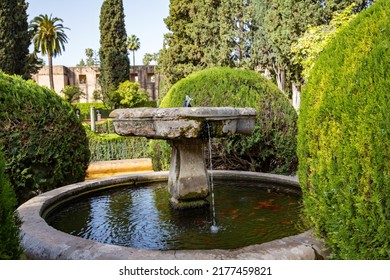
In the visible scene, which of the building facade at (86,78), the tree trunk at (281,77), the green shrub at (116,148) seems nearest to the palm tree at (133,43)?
the building facade at (86,78)

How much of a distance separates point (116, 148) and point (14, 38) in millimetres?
13338

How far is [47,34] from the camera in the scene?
26547mm

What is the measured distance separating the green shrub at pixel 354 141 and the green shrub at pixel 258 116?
338 centimetres

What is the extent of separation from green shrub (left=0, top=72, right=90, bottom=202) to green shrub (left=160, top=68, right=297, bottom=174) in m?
2.02

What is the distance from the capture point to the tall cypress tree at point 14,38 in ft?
60.8

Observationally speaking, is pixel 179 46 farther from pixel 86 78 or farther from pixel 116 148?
pixel 86 78

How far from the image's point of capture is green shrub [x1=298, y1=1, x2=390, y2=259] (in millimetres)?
1797

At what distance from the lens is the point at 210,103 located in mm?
5934

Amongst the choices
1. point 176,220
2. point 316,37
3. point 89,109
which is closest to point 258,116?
point 176,220

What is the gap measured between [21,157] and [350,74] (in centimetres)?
418

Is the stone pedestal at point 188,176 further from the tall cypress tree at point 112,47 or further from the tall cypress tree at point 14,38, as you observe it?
the tall cypress tree at point 112,47

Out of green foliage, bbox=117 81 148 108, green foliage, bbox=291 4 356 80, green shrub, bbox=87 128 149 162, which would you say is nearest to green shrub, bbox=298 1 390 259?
green shrub, bbox=87 128 149 162

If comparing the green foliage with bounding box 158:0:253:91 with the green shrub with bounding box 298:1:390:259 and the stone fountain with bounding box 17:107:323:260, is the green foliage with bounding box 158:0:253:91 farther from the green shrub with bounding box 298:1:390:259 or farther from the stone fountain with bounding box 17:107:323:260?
the green shrub with bounding box 298:1:390:259
